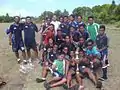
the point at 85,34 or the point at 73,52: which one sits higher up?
the point at 85,34

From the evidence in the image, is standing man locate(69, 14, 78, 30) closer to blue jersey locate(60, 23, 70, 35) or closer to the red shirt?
blue jersey locate(60, 23, 70, 35)

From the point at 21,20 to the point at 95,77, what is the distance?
4.15 m

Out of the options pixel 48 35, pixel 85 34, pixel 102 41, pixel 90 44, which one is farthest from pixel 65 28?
pixel 102 41

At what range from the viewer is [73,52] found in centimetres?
1287

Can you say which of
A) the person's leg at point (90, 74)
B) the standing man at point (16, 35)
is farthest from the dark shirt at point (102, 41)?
the standing man at point (16, 35)

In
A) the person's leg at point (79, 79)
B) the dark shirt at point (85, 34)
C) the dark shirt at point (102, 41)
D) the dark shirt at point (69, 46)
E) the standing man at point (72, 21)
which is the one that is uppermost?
the standing man at point (72, 21)

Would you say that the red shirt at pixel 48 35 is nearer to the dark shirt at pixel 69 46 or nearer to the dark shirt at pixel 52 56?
the dark shirt at pixel 52 56

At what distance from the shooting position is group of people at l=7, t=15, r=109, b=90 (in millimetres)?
12477

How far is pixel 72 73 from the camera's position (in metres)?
12.6

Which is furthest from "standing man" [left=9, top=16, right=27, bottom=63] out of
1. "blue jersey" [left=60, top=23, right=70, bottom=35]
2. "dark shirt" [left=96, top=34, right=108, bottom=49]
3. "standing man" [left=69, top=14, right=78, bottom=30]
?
"dark shirt" [left=96, top=34, right=108, bottom=49]

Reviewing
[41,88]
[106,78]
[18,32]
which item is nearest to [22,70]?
[18,32]

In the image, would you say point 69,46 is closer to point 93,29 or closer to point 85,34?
point 85,34

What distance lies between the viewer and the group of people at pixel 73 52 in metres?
12.5

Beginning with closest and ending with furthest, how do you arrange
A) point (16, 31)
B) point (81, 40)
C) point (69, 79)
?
point (69, 79) < point (81, 40) < point (16, 31)
